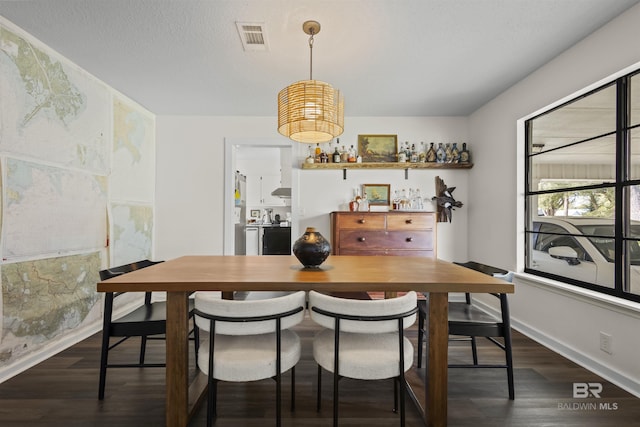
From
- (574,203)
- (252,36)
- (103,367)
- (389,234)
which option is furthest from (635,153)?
(103,367)

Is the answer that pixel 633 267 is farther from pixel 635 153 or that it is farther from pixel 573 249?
pixel 635 153

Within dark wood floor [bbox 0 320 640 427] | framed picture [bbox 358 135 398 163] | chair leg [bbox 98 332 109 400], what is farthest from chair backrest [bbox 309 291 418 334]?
framed picture [bbox 358 135 398 163]

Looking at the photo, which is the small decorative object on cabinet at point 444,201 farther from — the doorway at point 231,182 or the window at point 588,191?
the doorway at point 231,182

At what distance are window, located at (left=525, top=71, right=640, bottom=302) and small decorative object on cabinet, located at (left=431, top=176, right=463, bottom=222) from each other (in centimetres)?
96

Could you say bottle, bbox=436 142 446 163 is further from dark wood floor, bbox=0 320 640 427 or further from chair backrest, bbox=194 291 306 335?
chair backrest, bbox=194 291 306 335

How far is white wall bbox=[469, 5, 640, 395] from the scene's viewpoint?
1.95 meters

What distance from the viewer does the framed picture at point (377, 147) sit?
3930 mm

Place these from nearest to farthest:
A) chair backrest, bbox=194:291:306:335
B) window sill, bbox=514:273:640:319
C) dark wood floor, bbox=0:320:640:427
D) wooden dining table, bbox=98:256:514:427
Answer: chair backrest, bbox=194:291:306:335
wooden dining table, bbox=98:256:514:427
dark wood floor, bbox=0:320:640:427
window sill, bbox=514:273:640:319

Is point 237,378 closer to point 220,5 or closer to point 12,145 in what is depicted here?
point 220,5

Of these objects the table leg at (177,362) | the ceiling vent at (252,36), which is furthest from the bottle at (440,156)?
the table leg at (177,362)

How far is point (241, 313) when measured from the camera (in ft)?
4.31

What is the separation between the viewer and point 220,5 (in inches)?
74.2

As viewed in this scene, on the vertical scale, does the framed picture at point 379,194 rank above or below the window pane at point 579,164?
below

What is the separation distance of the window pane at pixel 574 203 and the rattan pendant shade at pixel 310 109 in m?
2.10
